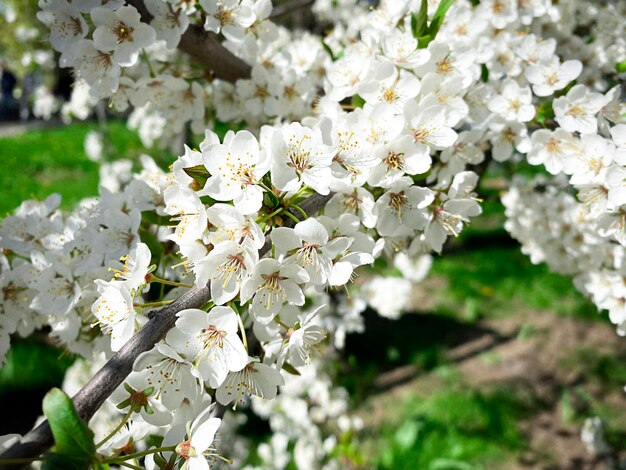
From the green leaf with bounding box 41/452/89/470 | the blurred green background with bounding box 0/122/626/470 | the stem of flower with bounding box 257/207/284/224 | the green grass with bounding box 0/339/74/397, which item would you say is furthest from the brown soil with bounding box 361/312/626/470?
the green leaf with bounding box 41/452/89/470

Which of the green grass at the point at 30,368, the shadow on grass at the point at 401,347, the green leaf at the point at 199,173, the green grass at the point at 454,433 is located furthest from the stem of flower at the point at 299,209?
the green grass at the point at 30,368

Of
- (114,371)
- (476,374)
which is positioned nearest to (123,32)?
(114,371)

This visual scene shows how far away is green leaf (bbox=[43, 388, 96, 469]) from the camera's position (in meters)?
0.80

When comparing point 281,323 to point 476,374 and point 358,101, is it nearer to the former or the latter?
point 358,101

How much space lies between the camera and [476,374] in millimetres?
4344

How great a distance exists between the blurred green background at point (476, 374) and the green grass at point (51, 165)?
0.89 m

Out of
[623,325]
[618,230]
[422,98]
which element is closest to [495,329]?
[623,325]

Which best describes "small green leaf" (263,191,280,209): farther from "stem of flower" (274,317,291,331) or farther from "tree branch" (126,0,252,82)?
"tree branch" (126,0,252,82)

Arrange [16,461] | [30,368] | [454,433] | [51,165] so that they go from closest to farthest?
[16,461] → [454,433] → [30,368] → [51,165]

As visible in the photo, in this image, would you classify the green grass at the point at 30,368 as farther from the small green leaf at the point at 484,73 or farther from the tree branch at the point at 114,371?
the small green leaf at the point at 484,73

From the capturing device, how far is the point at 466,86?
1.38 metres

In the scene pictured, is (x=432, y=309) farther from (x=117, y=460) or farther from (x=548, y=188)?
(x=117, y=460)

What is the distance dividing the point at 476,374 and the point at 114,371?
397 centimetres

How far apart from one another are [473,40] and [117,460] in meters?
1.52
